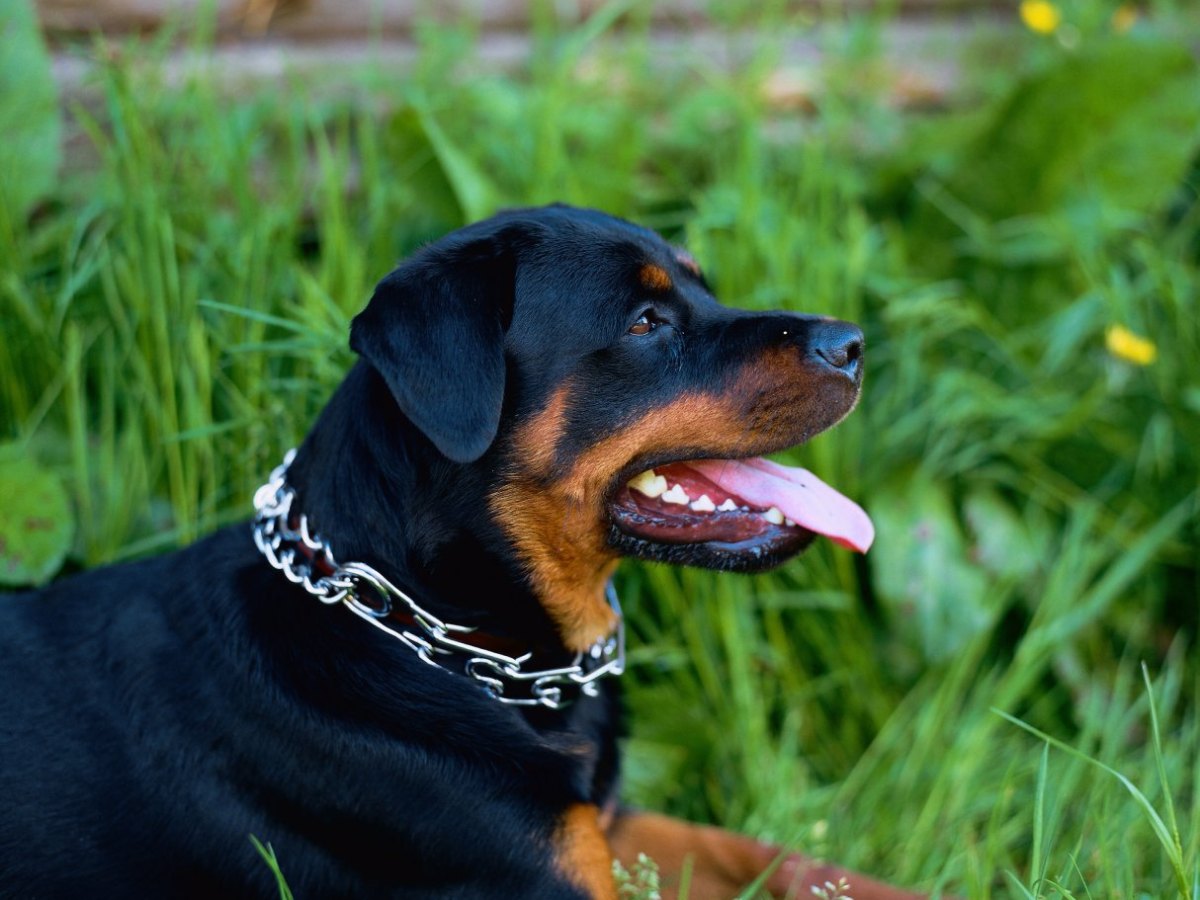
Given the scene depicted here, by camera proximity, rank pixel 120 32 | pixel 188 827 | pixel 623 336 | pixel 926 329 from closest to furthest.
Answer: pixel 188 827, pixel 623 336, pixel 926 329, pixel 120 32

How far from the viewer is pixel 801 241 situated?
3.71 m

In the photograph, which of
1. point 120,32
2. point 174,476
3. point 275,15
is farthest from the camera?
point 275,15

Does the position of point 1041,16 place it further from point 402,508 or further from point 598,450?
point 402,508

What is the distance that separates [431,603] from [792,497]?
2.45 feet

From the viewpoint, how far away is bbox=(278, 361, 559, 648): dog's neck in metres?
2.29

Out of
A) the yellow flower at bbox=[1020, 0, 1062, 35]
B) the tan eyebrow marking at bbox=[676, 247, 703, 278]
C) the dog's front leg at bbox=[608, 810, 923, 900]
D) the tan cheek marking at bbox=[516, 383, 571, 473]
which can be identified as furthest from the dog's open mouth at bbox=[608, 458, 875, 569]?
the yellow flower at bbox=[1020, 0, 1062, 35]

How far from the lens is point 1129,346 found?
357 cm

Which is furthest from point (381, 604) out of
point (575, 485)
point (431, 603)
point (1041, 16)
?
point (1041, 16)

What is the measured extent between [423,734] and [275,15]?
314 centimetres

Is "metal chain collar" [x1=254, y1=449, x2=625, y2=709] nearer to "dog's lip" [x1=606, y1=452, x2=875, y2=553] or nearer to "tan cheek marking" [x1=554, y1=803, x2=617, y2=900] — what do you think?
"tan cheek marking" [x1=554, y1=803, x2=617, y2=900]

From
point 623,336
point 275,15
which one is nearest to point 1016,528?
point 623,336

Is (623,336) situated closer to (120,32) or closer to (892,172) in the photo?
(892,172)

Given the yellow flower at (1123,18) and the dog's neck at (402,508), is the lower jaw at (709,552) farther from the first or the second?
the yellow flower at (1123,18)

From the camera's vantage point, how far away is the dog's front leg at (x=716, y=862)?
2.55 metres
